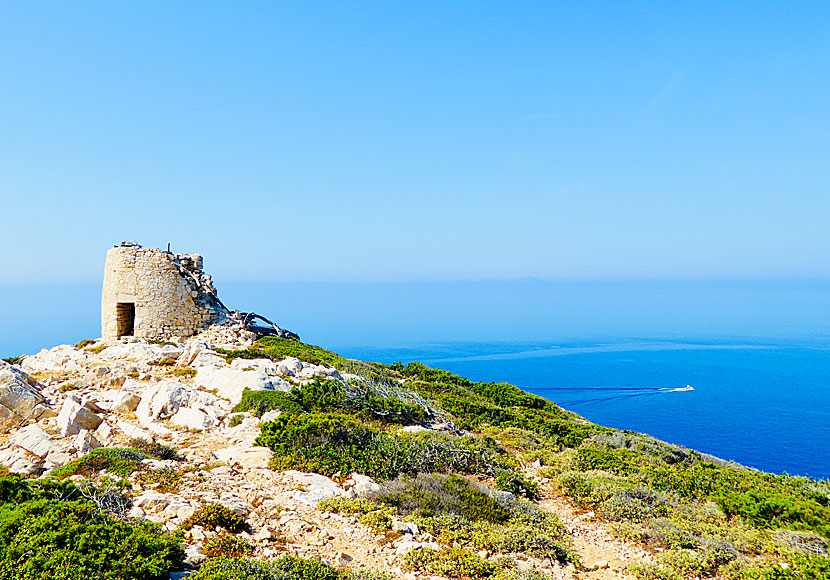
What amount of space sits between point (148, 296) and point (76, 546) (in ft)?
63.3

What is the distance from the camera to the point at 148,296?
71.3 ft

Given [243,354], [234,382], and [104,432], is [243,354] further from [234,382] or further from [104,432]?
[104,432]

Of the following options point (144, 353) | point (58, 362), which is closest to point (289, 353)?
point (144, 353)

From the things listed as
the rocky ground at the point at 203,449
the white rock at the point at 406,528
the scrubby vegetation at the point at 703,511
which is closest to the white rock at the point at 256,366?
the rocky ground at the point at 203,449

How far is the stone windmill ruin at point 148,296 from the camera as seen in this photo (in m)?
21.7

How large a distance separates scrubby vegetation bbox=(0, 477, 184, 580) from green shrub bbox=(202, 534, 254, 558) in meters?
0.38

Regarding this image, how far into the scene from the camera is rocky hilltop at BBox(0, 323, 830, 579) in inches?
242

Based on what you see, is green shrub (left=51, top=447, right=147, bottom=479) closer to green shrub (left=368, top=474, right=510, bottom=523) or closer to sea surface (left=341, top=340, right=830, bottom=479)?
green shrub (left=368, top=474, right=510, bottom=523)

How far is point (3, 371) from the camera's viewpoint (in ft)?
36.8

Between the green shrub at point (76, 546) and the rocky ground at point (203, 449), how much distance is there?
53cm

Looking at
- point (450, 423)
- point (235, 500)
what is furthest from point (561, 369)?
point (235, 500)

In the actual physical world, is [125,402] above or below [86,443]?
below

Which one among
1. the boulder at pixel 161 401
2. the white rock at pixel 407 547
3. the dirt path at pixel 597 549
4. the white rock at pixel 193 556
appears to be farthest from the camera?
the boulder at pixel 161 401

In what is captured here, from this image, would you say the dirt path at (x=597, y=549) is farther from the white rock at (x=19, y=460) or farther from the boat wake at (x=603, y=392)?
the boat wake at (x=603, y=392)
